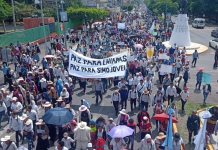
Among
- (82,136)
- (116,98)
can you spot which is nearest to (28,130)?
(82,136)

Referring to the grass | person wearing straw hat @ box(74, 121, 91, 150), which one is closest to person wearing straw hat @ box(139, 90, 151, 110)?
the grass

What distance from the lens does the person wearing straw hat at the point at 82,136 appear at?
11070 millimetres

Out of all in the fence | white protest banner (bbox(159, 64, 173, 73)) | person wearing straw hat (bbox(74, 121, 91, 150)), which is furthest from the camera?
the fence

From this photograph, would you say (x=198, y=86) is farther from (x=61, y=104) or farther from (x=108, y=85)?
(x=61, y=104)

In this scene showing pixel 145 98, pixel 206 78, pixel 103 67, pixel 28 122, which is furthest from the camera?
pixel 206 78

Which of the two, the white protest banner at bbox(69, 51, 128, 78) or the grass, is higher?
the white protest banner at bbox(69, 51, 128, 78)

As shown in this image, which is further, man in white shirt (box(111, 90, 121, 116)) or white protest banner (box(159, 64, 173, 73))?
white protest banner (box(159, 64, 173, 73))

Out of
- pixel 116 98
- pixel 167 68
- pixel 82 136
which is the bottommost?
pixel 116 98

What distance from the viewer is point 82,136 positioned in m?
11.1

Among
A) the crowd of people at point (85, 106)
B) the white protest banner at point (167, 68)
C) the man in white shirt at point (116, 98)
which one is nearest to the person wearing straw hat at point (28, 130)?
the crowd of people at point (85, 106)

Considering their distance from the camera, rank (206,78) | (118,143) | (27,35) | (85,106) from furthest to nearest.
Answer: (27,35)
(206,78)
(85,106)
(118,143)

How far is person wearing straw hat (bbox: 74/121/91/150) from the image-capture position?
436 inches

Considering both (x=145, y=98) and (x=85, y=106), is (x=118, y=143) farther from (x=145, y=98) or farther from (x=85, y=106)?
(x=145, y=98)

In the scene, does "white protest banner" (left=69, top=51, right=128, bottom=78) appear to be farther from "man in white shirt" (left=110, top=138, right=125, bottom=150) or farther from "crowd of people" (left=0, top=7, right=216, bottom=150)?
"man in white shirt" (left=110, top=138, right=125, bottom=150)
